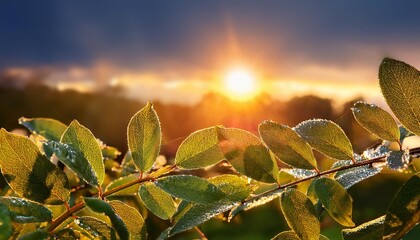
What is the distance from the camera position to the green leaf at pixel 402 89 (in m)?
0.40

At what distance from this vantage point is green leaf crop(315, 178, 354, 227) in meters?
0.43

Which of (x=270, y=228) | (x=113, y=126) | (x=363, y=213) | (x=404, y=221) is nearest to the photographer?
(x=404, y=221)

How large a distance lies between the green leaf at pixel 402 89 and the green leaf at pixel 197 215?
14 cm

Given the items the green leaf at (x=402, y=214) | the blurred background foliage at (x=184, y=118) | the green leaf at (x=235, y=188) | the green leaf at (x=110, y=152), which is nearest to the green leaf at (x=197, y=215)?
the green leaf at (x=235, y=188)

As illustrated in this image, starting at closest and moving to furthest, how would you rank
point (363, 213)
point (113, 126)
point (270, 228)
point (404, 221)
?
point (404, 221), point (270, 228), point (363, 213), point (113, 126)

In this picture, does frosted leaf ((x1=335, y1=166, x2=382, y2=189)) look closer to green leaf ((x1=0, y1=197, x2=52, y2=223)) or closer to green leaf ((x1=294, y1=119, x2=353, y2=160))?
green leaf ((x1=294, y1=119, x2=353, y2=160))

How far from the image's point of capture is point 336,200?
0.43 m

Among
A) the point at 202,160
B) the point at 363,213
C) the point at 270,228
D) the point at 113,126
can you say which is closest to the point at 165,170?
the point at 202,160

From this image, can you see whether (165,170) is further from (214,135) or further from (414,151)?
(414,151)

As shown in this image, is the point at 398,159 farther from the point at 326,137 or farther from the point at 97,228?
the point at 97,228

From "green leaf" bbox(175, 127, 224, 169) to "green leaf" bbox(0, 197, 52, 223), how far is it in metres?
0.11

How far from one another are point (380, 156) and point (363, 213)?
10.4 ft

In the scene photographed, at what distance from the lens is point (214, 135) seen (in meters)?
0.44

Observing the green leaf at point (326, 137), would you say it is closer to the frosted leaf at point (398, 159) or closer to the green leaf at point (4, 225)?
the frosted leaf at point (398, 159)
